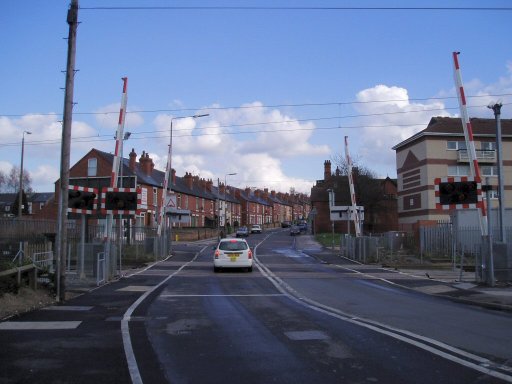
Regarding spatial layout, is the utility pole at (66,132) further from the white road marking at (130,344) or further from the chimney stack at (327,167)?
the chimney stack at (327,167)

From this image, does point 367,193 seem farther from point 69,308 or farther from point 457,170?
point 69,308

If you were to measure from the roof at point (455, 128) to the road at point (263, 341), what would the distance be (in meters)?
40.2

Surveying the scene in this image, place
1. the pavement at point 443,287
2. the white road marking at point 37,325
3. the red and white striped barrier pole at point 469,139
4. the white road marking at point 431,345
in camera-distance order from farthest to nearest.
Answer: the red and white striped barrier pole at point 469,139 < the pavement at point 443,287 < the white road marking at point 37,325 < the white road marking at point 431,345

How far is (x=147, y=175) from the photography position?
65.5 meters

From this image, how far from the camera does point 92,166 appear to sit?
61.5 meters

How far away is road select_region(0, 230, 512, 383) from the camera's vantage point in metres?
6.29

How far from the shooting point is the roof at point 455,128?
51.8 metres

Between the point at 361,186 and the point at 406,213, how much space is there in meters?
8.50

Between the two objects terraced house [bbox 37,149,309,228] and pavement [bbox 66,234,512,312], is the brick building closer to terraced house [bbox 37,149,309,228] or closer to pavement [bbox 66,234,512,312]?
terraced house [bbox 37,149,309,228]

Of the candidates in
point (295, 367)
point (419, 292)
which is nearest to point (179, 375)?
point (295, 367)

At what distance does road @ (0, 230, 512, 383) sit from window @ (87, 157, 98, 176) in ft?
161

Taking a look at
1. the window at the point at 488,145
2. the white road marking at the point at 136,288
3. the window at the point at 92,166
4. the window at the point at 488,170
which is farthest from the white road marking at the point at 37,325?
the window at the point at 92,166

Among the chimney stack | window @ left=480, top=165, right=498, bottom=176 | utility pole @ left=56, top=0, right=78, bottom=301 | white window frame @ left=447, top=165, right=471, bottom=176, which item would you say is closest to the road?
utility pole @ left=56, top=0, right=78, bottom=301

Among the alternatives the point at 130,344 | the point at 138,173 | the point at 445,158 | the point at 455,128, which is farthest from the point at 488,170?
the point at 130,344
